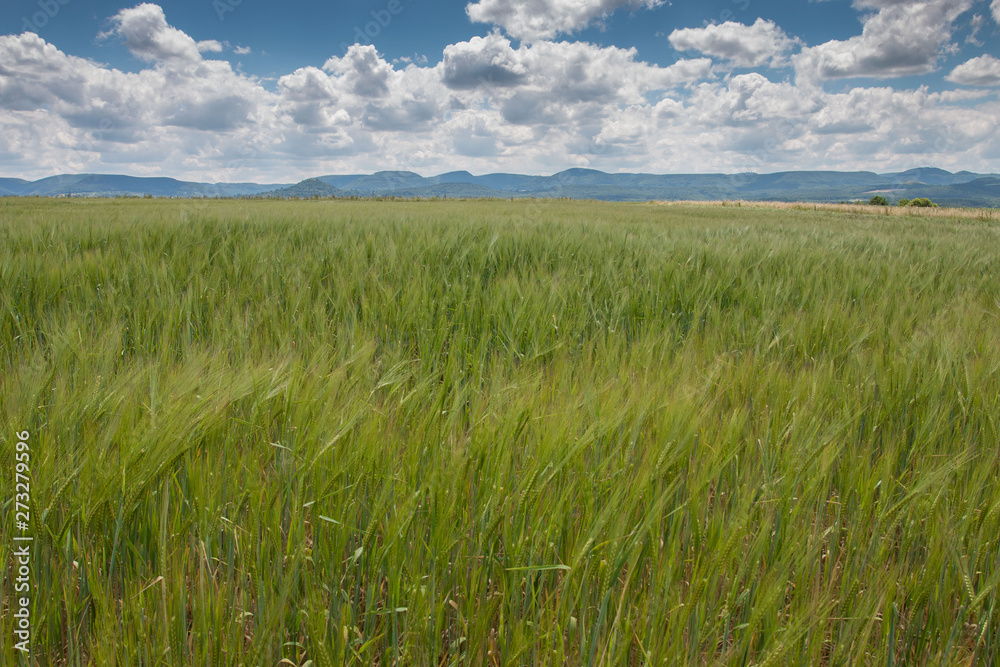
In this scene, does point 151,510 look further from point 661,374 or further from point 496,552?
point 661,374

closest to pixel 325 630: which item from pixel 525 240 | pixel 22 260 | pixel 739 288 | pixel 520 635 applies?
pixel 520 635

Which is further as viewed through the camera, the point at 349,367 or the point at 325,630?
the point at 349,367

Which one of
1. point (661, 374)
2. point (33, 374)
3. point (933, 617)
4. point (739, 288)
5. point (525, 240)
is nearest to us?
point (933, 617)

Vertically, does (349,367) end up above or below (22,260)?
below

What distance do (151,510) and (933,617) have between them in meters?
1.45

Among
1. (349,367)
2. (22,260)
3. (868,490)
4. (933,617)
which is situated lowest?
(933,617)

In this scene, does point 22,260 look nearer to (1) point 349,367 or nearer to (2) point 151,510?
(1) point 349,367

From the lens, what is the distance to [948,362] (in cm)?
154

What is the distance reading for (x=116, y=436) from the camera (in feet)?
3.35

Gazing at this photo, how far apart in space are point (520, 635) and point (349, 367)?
1.19m

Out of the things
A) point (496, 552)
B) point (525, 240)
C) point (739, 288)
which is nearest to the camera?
point (496, 552)

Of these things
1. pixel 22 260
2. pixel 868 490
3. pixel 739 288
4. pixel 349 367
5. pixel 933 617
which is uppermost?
pixel 22 260

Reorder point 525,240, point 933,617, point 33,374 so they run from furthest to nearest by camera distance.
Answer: point 525,240, point 33,374, point 933,617

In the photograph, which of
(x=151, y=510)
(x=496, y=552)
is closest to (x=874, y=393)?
(x=496, y=552)
